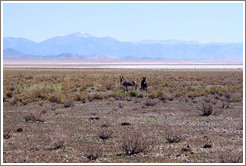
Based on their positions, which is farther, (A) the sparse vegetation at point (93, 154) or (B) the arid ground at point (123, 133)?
(B) the arid ground at point (123, 133)

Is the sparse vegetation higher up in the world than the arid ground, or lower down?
higher up

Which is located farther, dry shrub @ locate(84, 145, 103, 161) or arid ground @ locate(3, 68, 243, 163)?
arid ground @ locate(3, 68, 243, 163)

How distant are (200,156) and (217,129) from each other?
410 centimetres

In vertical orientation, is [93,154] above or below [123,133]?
above

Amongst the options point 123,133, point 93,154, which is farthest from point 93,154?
point 123,133

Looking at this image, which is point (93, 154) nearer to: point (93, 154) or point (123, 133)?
point (93, 154)

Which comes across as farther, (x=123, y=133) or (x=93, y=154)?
(x=123, y=133)

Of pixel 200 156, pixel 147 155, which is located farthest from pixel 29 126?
pixel 200 156

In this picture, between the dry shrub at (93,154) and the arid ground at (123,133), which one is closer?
the dry shrub at (93,154)

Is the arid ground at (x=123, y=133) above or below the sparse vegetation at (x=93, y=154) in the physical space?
below

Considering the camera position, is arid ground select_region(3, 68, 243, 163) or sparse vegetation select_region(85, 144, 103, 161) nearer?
sparse vegetation select_region(85, 144, 103, 161)

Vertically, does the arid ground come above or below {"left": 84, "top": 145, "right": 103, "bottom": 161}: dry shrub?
below

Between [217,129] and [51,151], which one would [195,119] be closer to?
[217,129]

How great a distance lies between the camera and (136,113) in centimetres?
1778
